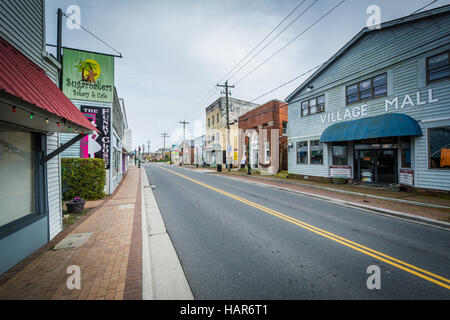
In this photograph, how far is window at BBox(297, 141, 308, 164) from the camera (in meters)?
16.1

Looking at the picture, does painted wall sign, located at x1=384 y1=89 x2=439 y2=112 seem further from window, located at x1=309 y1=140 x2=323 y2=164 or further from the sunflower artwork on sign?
the sunflower artwork on sign

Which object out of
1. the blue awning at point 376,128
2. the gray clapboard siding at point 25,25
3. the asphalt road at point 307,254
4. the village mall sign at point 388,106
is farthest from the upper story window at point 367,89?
the gray clapboard siding at point 25,25

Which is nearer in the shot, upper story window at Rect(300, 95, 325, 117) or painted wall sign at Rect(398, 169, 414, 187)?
painted wall sign at Rect(398, 169, 414, 187)

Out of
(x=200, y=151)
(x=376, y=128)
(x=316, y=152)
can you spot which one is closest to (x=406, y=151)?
(x=376, y=128)

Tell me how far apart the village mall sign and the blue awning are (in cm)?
65

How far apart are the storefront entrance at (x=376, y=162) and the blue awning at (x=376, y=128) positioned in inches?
68.2

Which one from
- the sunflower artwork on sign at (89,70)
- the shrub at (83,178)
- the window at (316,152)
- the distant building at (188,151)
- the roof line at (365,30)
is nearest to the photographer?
the shrub at (83,178)

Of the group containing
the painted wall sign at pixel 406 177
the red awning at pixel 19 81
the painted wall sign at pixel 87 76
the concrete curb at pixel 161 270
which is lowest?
the concrete curb at pixel 161 270

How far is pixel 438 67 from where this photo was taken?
9.10 m

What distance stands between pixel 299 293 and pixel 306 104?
1632 cm

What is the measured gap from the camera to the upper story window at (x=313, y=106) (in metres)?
14.9

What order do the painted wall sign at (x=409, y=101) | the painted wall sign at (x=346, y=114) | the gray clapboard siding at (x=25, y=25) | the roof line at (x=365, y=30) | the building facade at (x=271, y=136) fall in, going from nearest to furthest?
the gray clapboard siding at (x=25, y=25) < the roof line at (x=365, y=30) < the painted wall sign at (x=409, y=101) < the painted wall sign at (x=346, y=114) < the building facade at (x=271, y=136)

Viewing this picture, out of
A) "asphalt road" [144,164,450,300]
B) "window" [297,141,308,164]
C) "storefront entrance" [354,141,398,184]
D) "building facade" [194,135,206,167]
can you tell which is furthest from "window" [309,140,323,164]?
"building facade" [194,135,206,167]

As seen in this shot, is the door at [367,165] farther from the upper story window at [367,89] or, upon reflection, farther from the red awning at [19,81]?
the red awning at [19,81]
